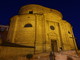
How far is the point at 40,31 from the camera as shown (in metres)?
23.0

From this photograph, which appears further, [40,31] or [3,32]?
[3,32]

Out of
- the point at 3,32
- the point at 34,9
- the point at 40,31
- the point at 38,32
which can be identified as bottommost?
the point at 38,32

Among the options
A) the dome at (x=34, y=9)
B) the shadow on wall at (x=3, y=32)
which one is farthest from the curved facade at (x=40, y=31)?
the shadow on wall at (x=3, y=32)

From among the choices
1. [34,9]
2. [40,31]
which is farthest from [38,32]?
[34,9]

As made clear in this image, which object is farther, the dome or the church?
the dome

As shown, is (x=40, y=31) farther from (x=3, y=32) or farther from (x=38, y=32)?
(x=3, y=32)

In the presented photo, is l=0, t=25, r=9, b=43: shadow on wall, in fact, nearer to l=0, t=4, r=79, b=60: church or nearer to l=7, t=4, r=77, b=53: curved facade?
l=0, t=4, r=79, b=60: church

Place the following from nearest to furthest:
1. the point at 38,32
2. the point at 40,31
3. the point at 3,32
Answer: the point at 38,32
the point at 40,31
the point at 3,32

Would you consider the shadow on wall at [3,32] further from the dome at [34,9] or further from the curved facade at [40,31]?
the dome at [34,9]

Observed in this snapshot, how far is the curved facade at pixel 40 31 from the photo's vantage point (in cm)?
2171

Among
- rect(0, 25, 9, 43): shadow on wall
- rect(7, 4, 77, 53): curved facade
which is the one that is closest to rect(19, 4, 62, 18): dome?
rect(7, 4, 77, 53): curved facade

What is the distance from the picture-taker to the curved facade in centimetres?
2171

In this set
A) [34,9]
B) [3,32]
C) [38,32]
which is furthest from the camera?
[34,9]

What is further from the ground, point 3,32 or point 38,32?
point 3,32
